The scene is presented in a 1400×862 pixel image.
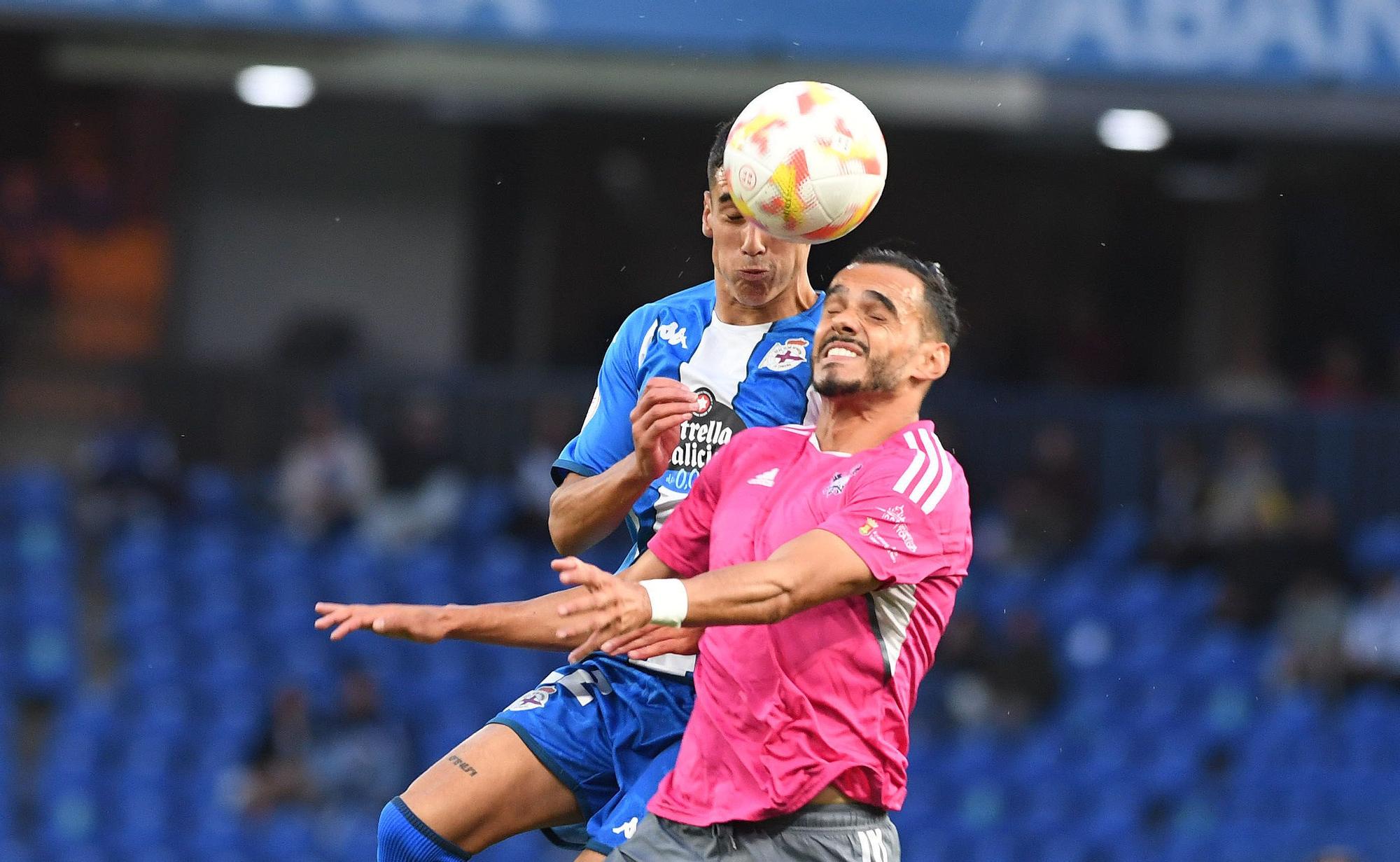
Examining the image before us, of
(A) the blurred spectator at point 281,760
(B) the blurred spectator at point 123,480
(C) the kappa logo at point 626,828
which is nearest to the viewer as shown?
(C) the kappa logo at point 626,828

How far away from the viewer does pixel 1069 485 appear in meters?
15.5

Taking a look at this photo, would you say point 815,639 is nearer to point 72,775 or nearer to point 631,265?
point 72,775

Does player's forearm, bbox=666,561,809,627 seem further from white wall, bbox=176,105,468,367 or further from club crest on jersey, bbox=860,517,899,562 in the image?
white wall, bbox=176,105,468,367

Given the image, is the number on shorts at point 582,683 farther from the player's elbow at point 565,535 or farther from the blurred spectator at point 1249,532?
the blurred spectator at point 1249,532

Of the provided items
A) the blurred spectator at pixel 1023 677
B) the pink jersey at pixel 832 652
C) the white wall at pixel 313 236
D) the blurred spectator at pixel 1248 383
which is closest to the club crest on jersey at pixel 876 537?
the pink jersey at pixel 832 652

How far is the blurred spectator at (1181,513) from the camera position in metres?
15.7

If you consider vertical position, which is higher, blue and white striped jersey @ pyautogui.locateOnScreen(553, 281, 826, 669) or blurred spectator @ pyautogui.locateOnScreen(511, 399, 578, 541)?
blue and white striped jersey @ pyautogui.locateOnScreen(553, 281, 826, 669)

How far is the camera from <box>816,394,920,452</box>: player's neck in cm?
439

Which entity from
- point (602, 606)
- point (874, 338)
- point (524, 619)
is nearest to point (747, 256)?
point (874, 338)

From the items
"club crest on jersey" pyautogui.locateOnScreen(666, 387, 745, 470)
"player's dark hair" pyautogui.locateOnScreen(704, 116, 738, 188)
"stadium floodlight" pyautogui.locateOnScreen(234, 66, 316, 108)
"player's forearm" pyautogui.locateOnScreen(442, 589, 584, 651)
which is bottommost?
"player's forearm" pyautogui.locateOnScreen(442, 589, 584, 651)

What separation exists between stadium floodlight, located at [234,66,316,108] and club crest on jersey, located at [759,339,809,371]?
36.4 feet

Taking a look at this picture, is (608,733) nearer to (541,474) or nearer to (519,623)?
(519,623)

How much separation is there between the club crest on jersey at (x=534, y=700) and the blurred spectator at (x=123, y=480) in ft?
34.8

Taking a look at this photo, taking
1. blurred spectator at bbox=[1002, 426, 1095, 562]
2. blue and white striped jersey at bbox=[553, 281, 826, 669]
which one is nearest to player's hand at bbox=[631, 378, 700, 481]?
blue and white striped jersey at bbox=[553, 281, 826, 669]
